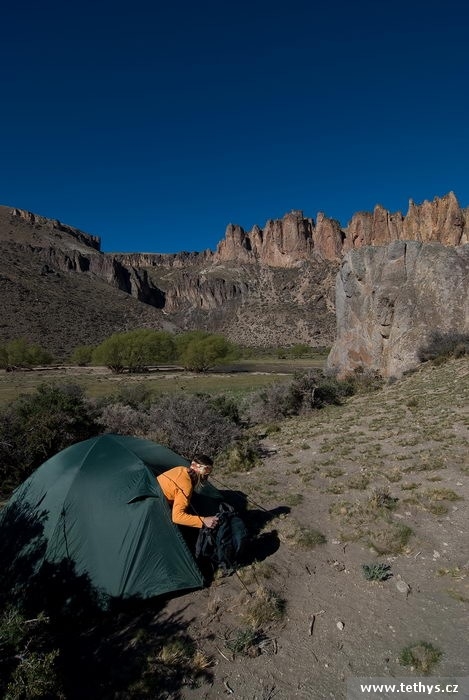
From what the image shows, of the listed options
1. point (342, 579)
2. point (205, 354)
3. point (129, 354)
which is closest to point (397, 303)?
A: point (342, 579)

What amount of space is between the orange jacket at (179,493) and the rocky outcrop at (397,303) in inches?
814

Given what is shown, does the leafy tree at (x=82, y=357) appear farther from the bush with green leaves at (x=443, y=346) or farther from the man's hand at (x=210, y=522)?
the man's hand at (x=210, y=522)

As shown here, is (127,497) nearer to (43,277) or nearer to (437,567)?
(437,567)

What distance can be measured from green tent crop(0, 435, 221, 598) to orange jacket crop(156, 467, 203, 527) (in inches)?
5.2

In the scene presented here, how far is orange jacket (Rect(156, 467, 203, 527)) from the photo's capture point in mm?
5844

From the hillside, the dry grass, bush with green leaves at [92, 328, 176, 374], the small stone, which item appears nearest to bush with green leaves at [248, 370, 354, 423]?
the small stone

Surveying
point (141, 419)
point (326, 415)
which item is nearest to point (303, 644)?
point (141, 419)

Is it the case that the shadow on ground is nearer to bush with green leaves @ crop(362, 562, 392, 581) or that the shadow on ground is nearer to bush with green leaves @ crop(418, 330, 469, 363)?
bush with green leaves @ crop(362, 562, 392, 581)

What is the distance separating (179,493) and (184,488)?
4.3 inches

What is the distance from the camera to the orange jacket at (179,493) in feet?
19.2

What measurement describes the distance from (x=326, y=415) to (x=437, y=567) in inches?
482

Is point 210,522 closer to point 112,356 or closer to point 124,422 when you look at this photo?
point 124,422

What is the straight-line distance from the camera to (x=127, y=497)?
5934 mm

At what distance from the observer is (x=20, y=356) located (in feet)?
235
